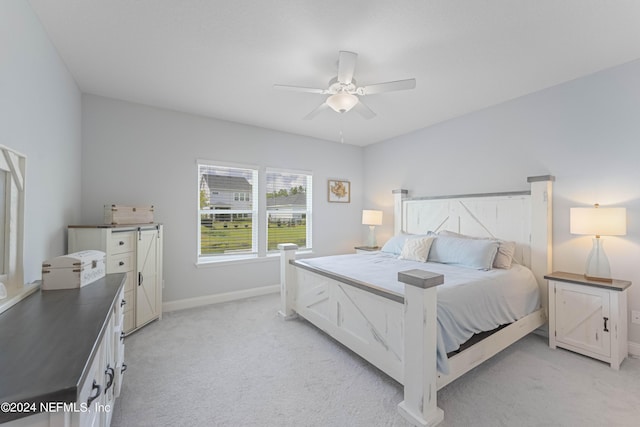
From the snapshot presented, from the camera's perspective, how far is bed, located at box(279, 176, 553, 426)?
164 centimetres

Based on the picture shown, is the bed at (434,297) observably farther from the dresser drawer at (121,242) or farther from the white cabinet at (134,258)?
the dresser drawer at (121,242)

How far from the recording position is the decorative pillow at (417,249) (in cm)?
319

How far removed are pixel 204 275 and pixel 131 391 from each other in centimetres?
185

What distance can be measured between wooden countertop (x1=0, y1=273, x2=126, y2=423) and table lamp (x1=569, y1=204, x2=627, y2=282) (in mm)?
3431

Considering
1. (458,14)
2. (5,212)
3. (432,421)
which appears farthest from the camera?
(458,14)

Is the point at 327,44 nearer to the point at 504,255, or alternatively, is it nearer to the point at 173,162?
the point at 173,162

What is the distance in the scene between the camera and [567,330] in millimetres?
2480

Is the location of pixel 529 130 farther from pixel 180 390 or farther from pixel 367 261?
pixel 180 390

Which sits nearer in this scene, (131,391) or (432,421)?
(432,421)

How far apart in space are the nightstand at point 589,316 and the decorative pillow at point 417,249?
1113mm

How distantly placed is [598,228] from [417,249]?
156 centimetres

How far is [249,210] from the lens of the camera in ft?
13.6

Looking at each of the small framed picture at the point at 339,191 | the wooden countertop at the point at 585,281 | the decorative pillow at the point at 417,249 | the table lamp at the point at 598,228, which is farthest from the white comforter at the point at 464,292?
the small framed picture at the point at 339,191

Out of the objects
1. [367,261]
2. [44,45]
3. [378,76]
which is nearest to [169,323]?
[367,261]
